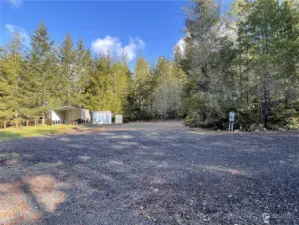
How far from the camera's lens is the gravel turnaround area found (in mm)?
Answer: 2197

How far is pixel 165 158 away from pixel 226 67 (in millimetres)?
8976

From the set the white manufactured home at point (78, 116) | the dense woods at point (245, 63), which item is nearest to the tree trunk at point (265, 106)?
the dense woods at point (245, 63)

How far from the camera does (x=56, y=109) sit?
70.7 ft

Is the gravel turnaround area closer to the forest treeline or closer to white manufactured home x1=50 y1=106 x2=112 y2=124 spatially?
the forest treeline

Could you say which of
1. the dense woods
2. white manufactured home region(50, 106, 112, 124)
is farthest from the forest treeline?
white manufactured home region(50, 106, 112, 124)

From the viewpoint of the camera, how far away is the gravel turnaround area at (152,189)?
2.20 meters

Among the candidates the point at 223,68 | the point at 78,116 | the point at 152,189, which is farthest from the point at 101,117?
the point at 152,189

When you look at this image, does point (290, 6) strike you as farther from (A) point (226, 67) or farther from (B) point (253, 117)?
(B) point (253, 117)

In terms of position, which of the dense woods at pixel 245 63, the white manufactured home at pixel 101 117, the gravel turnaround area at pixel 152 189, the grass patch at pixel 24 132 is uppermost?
the dense woods at pixel 245 63

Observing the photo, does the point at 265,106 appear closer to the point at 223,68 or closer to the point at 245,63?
the point at 245,63

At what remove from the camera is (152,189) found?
3.00 metres

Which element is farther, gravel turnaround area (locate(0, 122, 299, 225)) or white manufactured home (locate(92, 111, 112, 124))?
white manufactured home (locate(92, 111, 112, 124))

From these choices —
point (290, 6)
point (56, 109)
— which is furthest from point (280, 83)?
point (56, 109)

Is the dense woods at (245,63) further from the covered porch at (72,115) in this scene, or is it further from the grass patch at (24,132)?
the covered porch at (72,115)
